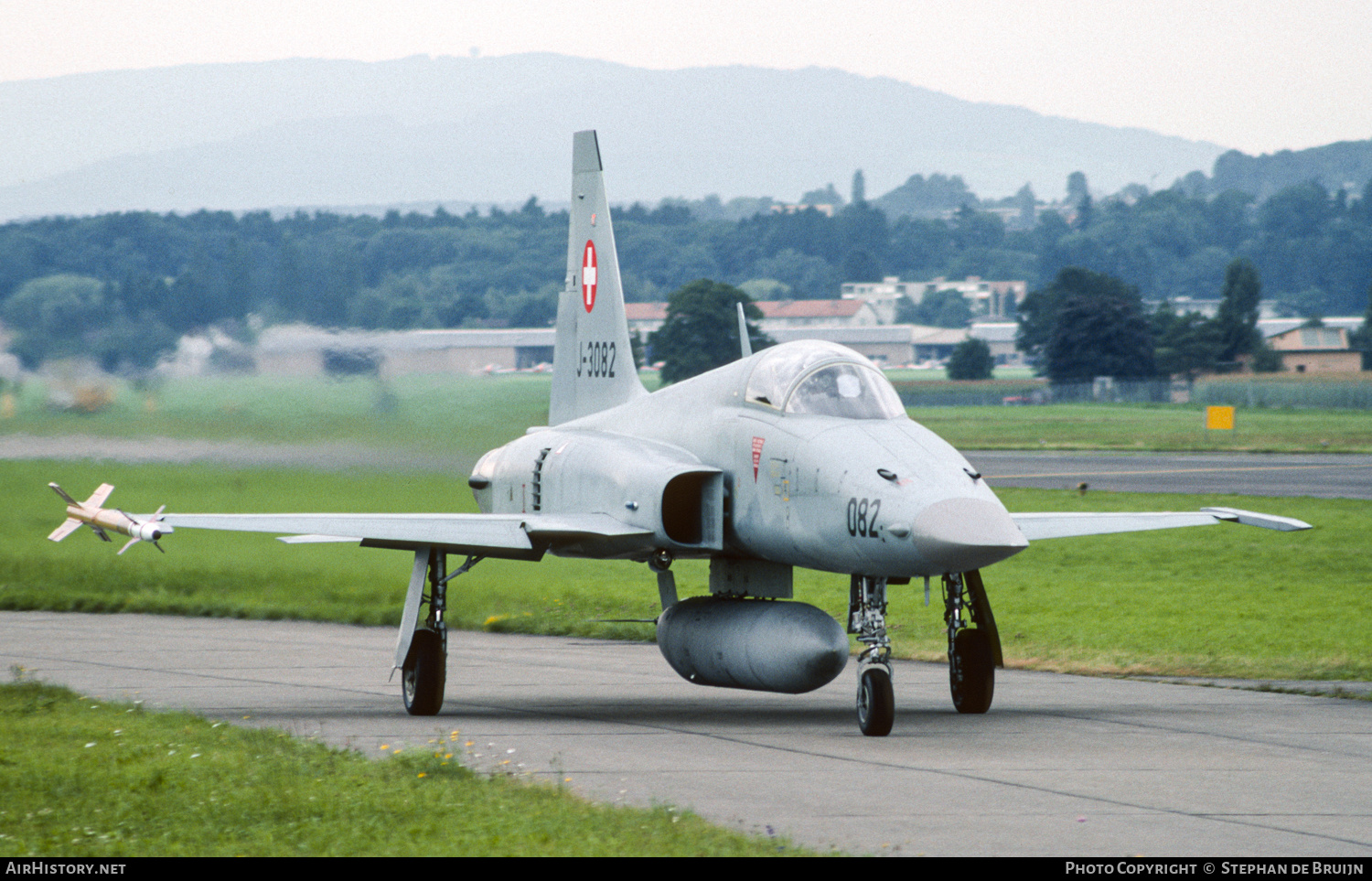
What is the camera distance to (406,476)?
24078 mm

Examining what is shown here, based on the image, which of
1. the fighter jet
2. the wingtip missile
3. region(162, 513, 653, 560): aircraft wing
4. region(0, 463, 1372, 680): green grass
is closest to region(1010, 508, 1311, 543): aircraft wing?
the fighter jet

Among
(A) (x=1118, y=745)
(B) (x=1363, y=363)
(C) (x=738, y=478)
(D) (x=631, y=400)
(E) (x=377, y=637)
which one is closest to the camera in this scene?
(A) (x=1118, y=745)

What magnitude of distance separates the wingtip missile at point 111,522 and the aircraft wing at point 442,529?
0.28m

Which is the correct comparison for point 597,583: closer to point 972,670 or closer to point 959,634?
point 959,634

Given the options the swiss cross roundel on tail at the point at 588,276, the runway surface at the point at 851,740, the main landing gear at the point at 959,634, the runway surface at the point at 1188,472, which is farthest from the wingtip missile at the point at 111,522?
the runway surface at the point at 1188,472

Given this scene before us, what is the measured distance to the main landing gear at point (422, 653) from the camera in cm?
A: 1487

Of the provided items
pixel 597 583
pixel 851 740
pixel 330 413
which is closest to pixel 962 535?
pixel 851 740

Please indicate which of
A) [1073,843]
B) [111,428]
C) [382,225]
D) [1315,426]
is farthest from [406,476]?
[1315,426]

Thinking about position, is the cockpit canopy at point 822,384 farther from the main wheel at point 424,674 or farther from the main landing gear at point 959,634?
the main wheel at point 424,674

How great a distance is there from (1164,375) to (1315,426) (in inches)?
1938

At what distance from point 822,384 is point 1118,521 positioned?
3432 mm

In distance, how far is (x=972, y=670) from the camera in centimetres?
1452

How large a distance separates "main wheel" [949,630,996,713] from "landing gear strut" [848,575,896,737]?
1659 mm
